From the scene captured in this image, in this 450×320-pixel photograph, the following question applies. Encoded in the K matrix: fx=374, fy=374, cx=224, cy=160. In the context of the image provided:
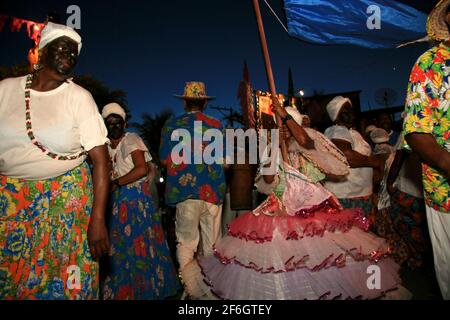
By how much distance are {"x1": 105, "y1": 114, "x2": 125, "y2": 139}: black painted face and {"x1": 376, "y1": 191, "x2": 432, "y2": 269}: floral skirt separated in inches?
156

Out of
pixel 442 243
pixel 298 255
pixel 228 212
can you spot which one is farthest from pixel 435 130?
pixel 228 212

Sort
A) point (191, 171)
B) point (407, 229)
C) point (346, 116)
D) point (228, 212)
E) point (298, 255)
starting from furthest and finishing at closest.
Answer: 1. point (228, 212)
2. point (407, 229)
3. point (346, 116)
4. point (191, 171)
5. point (298, 255)

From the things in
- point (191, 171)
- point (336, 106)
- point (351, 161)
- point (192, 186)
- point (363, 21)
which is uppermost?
point (363, 21)

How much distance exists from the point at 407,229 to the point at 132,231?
12.5ft

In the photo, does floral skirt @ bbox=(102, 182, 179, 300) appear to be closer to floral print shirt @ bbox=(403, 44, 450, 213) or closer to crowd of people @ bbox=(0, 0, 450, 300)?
crowd of people @ bbox=(0, 0, 450, 300)

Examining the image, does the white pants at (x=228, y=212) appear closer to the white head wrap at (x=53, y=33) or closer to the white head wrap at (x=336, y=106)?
the white head wrap at (x=336, y=106)

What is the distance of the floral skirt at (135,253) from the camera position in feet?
14.4

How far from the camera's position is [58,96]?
241cm

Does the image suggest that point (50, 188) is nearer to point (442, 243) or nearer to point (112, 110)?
A: point (442, 243)

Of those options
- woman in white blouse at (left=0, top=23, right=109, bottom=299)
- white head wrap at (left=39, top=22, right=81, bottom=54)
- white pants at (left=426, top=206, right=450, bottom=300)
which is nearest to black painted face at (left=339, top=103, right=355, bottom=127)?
white pants at (left=426, top=206, right=450, bottom=300)

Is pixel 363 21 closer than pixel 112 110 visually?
Yes

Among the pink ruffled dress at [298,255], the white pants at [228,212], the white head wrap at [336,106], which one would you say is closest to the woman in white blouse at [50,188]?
the pink ruffled dress at [298,255]

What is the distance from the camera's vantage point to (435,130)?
2312mm

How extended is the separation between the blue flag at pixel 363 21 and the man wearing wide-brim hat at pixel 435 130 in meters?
1.97
